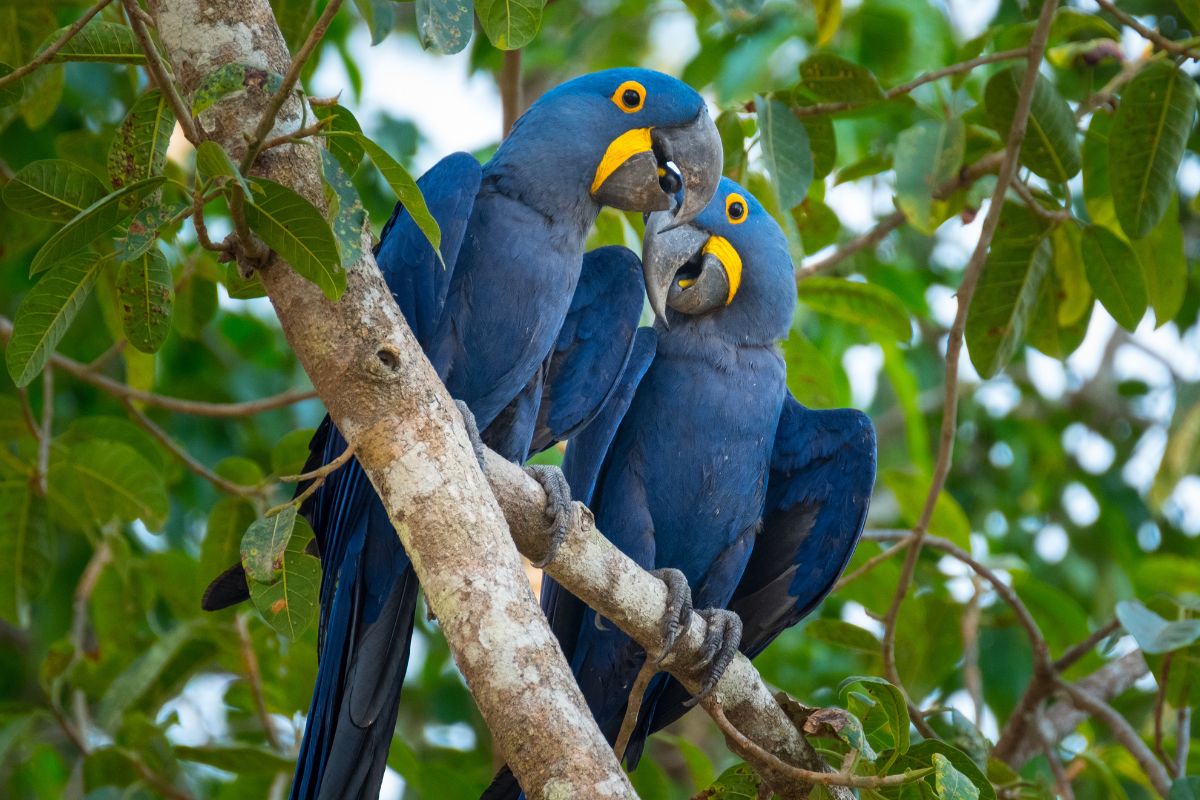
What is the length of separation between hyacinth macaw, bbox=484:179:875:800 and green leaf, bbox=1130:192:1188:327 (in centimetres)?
81

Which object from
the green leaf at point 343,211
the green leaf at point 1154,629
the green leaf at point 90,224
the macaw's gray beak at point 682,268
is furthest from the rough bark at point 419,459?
the green leaf at point 1154,629

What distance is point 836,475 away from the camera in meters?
2.89

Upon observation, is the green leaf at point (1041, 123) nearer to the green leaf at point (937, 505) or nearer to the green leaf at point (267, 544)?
the green leaf at point (937, 505)

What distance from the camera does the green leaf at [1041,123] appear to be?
2660 millimetres

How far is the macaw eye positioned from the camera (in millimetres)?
2859

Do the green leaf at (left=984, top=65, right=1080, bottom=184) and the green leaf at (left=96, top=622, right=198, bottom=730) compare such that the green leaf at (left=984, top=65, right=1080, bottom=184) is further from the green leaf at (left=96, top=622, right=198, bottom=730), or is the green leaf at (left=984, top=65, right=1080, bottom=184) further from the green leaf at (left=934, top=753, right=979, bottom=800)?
the green leaf at (left=96, top=622, right=198, bottom=730)

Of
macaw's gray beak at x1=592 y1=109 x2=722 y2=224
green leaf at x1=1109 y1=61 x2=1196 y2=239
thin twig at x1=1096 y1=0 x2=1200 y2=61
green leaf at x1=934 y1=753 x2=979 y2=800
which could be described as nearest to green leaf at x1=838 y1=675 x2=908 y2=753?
green leaf at x1=934 y1=753 x2=979 y2=800

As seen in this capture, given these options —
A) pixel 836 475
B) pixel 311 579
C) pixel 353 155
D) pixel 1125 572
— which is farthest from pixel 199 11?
pixel 1125 572

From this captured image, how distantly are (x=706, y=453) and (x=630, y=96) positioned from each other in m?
0.79

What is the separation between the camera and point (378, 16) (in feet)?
8.45

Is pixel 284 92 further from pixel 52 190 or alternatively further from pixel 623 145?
pixel 623 145

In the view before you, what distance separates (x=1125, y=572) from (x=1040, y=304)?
2.09 metres

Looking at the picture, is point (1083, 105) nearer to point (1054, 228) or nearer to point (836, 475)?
point (1054, 228)

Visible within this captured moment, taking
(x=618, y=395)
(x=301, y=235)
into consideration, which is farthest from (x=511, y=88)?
(x=301, y=235)
